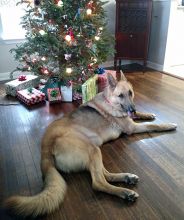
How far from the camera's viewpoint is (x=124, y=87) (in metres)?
2.15

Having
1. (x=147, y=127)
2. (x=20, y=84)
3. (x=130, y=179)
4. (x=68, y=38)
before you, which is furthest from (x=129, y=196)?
(x=20, y=84)

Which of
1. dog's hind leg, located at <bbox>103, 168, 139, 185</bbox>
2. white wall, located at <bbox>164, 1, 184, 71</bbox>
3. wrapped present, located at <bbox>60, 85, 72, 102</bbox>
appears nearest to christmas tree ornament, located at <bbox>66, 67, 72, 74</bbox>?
wrapped present, located at <bbox>60, 85, 72, 102</bbox>

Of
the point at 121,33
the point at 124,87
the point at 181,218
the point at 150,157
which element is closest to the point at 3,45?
the point at 121,33

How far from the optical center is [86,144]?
175cm

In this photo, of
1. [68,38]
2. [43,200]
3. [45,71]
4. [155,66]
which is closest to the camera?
[43,200]

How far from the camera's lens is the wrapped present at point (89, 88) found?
2.96 meters

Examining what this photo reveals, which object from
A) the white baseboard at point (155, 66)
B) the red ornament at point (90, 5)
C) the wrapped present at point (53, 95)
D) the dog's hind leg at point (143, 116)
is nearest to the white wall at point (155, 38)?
the white baseboard at point (155, 66)

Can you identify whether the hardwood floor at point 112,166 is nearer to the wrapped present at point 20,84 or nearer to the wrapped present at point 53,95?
the wrapped present at point 53,95

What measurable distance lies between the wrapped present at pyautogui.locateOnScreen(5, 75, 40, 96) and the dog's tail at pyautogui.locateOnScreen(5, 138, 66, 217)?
2200 mm

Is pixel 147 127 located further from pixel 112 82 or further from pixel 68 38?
pixel 68 38

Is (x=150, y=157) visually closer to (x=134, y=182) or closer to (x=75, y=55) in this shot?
(x=134, y=182)

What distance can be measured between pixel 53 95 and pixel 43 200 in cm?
203

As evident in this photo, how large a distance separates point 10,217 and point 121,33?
3725 mm

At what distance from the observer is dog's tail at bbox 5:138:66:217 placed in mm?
1237
